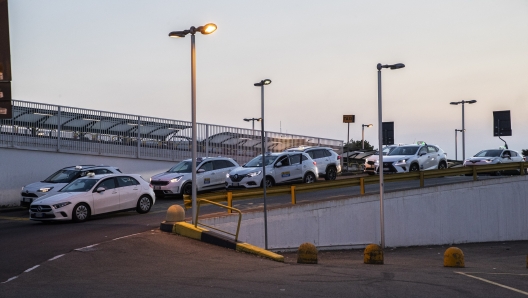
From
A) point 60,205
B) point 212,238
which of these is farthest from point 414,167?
point 212,238

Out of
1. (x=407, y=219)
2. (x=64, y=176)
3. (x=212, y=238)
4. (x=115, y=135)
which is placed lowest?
(x=407, y=219)

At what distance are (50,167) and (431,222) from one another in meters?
17.7

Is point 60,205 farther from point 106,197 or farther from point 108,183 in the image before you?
point 108,183

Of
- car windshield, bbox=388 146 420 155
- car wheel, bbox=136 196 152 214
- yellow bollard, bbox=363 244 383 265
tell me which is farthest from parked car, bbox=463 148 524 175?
yellow bollard, bbox=363 244 383 265

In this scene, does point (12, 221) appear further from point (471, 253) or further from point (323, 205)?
point (471, 253)

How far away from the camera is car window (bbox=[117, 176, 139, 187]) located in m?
21.5

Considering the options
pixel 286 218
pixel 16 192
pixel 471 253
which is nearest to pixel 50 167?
A: pixel 16 192

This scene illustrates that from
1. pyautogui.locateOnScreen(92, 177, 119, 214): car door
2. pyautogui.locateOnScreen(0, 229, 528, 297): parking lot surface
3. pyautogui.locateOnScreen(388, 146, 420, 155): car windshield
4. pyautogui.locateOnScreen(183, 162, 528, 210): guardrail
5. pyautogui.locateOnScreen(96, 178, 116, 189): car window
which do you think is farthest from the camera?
pyautogui.locateOnScreen(388, 146, 420, 155): car windshield

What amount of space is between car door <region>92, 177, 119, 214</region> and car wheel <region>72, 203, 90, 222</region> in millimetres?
298

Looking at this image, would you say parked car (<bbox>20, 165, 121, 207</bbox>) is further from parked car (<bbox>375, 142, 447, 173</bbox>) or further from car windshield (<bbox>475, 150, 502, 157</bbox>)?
car windshield (<bbox>475, 150, 502, 157</bbox>)

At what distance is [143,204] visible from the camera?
870 inches

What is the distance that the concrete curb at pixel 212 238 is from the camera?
14492 mm

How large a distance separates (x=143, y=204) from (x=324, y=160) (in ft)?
37.1

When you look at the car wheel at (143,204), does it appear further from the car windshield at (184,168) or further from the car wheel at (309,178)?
the car wheel at (309,178)
